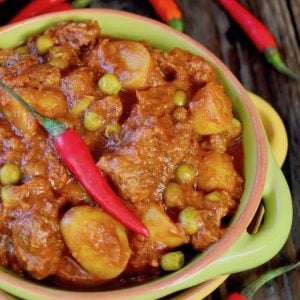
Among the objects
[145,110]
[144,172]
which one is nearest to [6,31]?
[145,110]

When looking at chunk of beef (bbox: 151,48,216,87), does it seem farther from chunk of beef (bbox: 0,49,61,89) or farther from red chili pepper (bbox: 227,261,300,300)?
red chili pepper (bbox: 227,261,300,300)

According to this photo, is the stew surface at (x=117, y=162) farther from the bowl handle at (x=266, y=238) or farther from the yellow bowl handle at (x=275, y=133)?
the yellow bowl handle at (x=275, y=133)

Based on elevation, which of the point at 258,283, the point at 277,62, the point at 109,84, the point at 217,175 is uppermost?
the point at 109,84

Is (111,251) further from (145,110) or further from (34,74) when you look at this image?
(34,74)

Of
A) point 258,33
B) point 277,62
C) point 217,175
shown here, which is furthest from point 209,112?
point 258,33

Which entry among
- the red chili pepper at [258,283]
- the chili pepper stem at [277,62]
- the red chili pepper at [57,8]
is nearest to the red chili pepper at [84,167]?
the red chili pepper at [258,283]

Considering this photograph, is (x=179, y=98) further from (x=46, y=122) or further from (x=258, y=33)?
(x=258, y=33)
